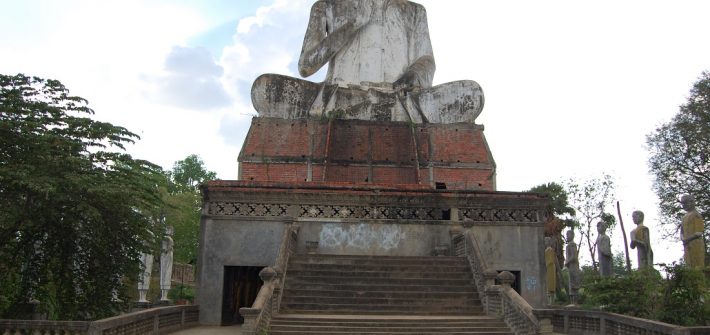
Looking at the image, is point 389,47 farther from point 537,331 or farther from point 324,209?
point 537,331

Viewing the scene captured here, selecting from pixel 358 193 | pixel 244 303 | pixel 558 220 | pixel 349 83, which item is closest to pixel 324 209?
pixel 358 193

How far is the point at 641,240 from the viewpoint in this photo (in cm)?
1202

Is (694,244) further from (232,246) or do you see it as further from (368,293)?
(232,246)

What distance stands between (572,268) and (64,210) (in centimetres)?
1110

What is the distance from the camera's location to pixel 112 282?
11.5m

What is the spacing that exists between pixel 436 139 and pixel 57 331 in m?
12.6

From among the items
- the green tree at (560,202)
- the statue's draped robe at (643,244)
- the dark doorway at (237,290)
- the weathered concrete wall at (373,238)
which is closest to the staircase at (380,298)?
the weathered concrete wall at (373,238)

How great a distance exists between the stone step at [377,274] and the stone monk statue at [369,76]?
7.38 metres

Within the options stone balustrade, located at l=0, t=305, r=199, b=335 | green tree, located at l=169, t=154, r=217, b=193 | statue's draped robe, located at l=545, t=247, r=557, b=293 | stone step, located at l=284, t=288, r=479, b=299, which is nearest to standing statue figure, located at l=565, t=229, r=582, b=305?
statue's draped robe, located at l=545, t=247, r=557, b=293

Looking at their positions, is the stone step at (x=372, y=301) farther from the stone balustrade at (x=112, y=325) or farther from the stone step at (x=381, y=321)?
the stone balustrade at (x=112, y=325)

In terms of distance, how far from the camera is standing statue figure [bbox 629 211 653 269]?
12.0 metres

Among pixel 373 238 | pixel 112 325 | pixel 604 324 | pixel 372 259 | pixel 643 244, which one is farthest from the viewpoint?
pixel 373 238

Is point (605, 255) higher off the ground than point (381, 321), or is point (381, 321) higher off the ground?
point (605, 255)

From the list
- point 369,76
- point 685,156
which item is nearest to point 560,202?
point 685,156
